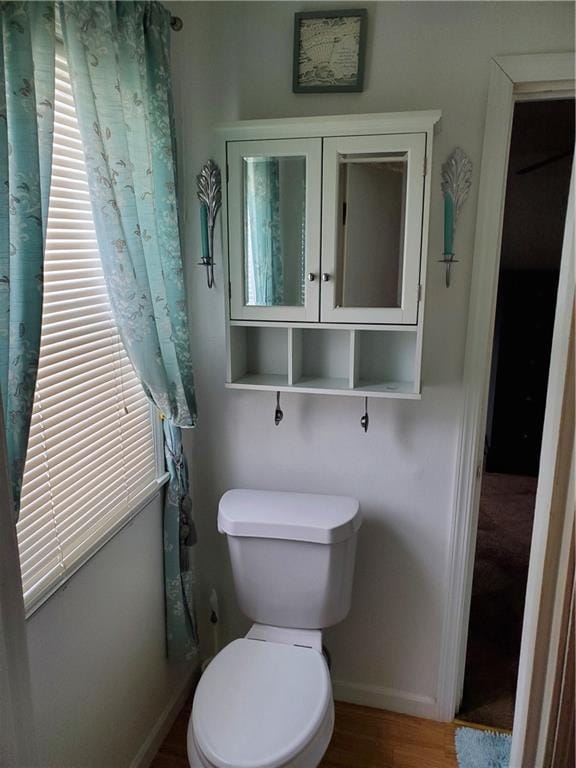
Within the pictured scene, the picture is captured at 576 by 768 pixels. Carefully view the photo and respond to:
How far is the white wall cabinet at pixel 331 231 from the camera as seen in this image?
1.44 m

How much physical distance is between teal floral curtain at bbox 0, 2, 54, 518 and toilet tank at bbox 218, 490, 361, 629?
32.2 inches

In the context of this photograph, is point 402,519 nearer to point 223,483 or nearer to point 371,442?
point 371,442

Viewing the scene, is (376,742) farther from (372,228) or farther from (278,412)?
(372,228)

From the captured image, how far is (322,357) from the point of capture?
5.76 feet

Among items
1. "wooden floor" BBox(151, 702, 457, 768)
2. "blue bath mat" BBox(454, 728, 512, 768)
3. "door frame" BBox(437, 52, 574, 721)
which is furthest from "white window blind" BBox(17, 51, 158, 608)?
"blue bath mat" BBox(454, 728, 512, 768)

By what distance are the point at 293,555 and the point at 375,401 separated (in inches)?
21.5

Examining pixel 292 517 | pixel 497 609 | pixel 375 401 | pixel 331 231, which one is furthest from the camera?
pixel 497 609

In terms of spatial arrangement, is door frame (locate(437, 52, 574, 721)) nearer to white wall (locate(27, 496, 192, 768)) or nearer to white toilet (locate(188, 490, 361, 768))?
white toilet (locate(188, 490, 361, 768))

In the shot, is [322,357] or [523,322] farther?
[523,322]

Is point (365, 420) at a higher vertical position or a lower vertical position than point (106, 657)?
higher

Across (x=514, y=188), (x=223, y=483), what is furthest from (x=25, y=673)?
(x=514, y=188)

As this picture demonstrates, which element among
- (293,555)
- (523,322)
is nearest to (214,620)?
(293,555)

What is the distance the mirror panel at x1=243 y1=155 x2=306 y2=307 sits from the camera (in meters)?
1.54

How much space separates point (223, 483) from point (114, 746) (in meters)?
0.82
